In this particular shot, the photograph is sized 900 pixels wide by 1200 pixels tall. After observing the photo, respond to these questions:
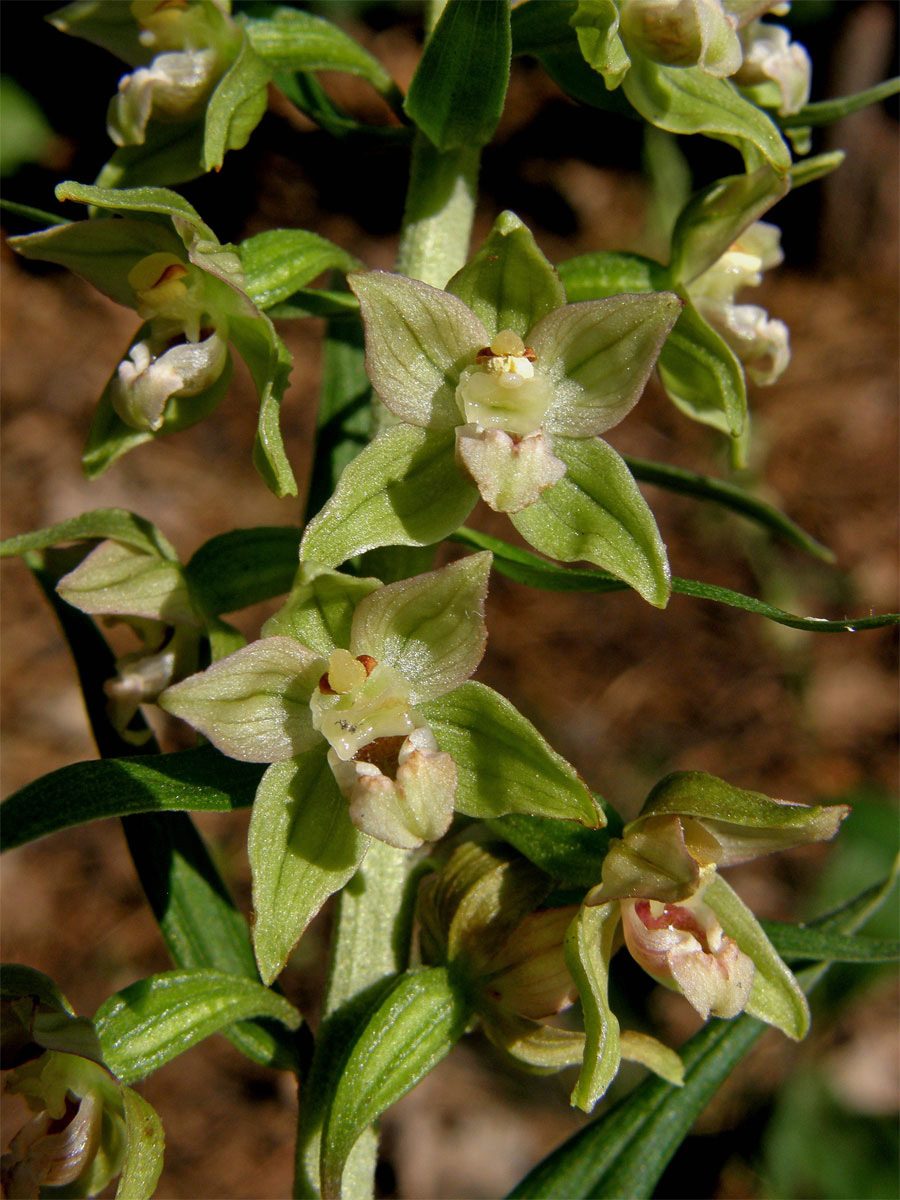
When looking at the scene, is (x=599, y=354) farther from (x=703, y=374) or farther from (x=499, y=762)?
(x=499, y=762)

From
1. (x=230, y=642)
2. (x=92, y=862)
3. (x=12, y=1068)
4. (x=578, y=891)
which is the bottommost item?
(x=92, y=862)

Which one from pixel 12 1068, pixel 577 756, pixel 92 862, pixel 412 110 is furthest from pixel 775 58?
pixel 92 862

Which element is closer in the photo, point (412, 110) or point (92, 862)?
point (412, 110)

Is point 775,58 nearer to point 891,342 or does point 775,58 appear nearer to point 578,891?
point 578,891

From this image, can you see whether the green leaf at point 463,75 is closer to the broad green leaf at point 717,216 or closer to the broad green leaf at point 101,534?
the broad green leaf at point 717,216

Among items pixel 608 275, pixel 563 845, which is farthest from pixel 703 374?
pixel 563 845

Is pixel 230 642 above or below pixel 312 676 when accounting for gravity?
below

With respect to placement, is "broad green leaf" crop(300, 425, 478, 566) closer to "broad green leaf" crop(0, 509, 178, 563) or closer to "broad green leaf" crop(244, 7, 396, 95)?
"broad green leaf" crop(0, 509, 178, 563)
